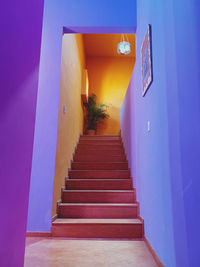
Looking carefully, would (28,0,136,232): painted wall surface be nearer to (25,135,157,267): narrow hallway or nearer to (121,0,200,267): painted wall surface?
(25,135,157,267): narrow hallway

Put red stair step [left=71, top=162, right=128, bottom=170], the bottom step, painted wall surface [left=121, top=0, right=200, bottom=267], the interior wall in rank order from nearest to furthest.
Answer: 1. painted wall surface [left=121, top=0, right=200, bottom=267]
2. the interior wall
3. the bottom step
4. red stair step [left=71, top=162, right=128, bottom=170]

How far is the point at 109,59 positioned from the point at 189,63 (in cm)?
673

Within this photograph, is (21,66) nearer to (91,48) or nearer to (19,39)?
(19,39)

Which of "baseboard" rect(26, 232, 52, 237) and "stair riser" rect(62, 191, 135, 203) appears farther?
"stair riser" rect(62, 191, 135, 203)

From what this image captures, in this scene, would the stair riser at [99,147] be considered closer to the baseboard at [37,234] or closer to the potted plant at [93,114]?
the potted plant at [93,114]

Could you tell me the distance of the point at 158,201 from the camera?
2.02 m

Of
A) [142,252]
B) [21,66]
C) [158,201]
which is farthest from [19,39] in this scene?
[142,252]

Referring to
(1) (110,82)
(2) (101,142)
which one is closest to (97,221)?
(2) (101,142)

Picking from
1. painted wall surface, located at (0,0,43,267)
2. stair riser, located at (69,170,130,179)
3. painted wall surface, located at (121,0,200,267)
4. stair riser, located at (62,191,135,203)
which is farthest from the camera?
stair riser, located at (69,170,130,179)

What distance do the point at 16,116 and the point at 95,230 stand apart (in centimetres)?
207

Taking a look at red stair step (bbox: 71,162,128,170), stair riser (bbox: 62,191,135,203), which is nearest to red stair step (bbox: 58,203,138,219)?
stair riser (bbox: 62,191,135,203)

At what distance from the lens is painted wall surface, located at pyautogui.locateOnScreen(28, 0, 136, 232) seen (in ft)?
9.76

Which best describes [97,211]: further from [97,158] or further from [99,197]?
[97,158]

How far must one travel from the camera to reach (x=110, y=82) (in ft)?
25.3
